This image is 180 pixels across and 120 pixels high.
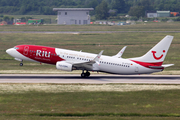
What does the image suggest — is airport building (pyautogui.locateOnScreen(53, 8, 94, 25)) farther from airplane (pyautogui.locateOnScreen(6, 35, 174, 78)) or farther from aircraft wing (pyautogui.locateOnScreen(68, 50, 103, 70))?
aircraft wing (pyautogui.locateOnScreen(68, 50, 103, 70))

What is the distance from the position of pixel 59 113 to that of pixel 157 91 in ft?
51.3

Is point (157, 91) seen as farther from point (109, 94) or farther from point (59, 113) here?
point (59, 113)

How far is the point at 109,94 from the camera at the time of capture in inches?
1496

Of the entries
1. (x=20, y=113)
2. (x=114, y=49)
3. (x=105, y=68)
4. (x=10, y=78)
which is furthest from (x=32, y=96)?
(x=114, y=49)

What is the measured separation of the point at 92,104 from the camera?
3341 cm

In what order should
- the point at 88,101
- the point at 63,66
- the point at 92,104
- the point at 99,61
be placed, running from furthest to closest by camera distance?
the point at 99,61 < the point at 63,66 < the point at 88,101 < the point at 92,104

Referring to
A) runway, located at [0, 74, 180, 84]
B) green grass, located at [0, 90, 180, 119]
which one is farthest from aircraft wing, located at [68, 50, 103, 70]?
green grass, located at [0, 90, 180, 119]

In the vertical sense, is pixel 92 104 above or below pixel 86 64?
below

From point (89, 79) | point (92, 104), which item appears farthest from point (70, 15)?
point (92, 104)

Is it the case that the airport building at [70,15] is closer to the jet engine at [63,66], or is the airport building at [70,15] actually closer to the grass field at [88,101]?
the jet engine at [63,66]

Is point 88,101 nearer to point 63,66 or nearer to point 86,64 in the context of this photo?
point 63,66

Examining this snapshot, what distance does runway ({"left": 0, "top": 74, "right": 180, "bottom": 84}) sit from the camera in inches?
1841

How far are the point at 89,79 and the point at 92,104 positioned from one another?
1582cm

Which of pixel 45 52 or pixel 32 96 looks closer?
pixel 32 96
